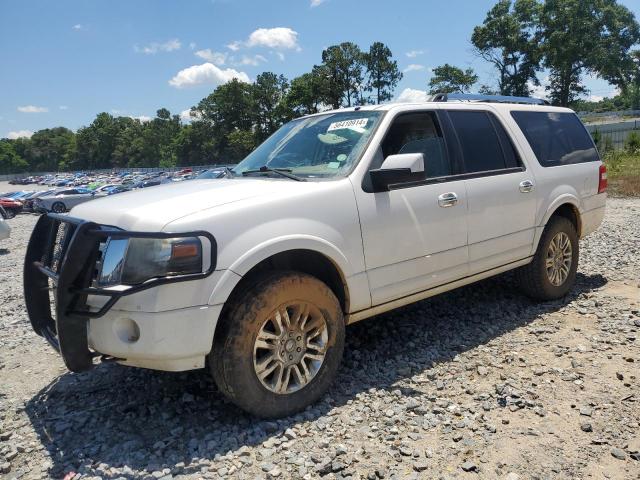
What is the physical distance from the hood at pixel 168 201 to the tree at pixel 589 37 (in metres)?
64.6

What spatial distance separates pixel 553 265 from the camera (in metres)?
5.16

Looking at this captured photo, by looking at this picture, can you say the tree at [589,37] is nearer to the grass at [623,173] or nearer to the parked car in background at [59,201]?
the grass at [623,173]

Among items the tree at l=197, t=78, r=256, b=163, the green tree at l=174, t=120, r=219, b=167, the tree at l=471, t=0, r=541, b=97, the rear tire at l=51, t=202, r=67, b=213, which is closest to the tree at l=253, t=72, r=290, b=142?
the tree at l=197, t=78, r=256, b=163

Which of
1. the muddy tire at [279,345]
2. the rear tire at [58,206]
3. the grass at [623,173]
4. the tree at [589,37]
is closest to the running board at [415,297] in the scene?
the muddy tire at [279,345]

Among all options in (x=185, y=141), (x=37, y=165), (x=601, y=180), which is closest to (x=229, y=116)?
(x=185, y=141)

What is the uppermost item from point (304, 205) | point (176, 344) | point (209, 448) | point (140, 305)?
point (304, 205)

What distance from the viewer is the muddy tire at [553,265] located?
5.00 m

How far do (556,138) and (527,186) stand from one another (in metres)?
0.99

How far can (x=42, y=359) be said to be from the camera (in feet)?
14.2

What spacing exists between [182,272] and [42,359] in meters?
2.52

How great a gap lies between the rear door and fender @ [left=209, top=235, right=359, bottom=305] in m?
1.39

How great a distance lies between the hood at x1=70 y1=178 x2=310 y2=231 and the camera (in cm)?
276

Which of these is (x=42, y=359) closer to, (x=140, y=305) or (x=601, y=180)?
(x=140, y=305)

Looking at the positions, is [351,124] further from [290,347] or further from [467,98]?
[290,347]
